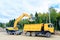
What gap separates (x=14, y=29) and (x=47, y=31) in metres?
9.32

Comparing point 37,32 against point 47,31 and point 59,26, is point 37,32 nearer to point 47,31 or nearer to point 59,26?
point 47,31

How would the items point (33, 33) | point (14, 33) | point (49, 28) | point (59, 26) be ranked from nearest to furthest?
point (49, 28) → point (33, 33) → point (14, 33) → point (59, 26)

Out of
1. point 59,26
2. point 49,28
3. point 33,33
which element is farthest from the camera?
point 59,26

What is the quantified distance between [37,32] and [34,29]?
79 cm

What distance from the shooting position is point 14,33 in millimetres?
34125

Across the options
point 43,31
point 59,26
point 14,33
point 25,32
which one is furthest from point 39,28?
point 59,26

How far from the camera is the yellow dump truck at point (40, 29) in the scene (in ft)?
92.2

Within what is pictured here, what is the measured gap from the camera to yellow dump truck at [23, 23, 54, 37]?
28.1 metres

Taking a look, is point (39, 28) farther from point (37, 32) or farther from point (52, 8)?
point (52, 8)

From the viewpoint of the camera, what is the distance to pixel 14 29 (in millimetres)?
34875

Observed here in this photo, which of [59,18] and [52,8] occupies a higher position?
[52,8]

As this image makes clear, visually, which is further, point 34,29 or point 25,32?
point 25,32

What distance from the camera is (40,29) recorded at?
28844 millimetres

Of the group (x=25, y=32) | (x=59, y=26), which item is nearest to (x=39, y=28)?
(x=25, y=32)
